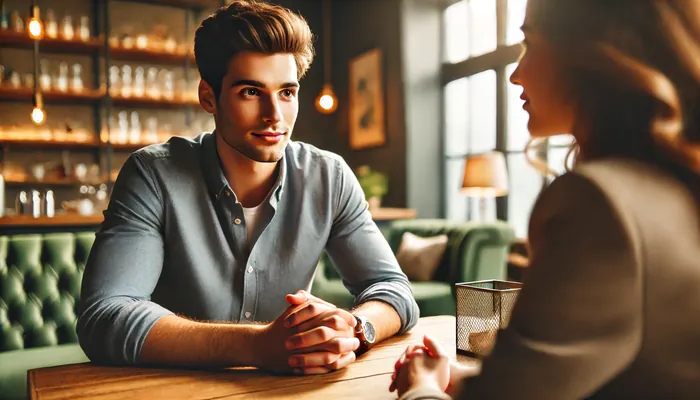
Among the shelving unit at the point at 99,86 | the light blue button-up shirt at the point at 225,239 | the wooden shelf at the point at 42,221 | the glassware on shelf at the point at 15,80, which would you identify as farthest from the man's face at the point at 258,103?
the glassware on shelf at the point at 15,80

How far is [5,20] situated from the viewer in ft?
18.8

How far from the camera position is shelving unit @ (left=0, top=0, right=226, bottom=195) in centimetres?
588

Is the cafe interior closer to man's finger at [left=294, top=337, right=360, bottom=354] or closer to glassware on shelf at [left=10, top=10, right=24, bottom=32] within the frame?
glassware on shelf at [left=10, top=10, right=24, bottom=32]

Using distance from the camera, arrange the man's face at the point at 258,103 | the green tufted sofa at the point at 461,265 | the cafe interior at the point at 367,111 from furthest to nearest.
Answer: the cafe interior at the point at 367,111 → the green tufted sofa at the point at 461,265 → the man's face at the point at 258,103

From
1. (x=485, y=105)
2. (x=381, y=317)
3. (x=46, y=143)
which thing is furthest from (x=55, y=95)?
(x=381, y=317)

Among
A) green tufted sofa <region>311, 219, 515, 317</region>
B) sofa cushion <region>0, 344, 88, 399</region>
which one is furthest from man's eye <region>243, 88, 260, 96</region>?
green tufted sofa <region>311, 219, 515, 317</region>

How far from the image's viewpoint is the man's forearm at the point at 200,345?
1004mm

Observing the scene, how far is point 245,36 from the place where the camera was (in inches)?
57.4

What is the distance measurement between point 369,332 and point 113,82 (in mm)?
5794

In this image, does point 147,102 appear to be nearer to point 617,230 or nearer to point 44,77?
point 44,77

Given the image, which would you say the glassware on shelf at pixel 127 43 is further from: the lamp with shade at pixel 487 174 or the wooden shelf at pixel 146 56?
the lamp with shade at pixel 487 174

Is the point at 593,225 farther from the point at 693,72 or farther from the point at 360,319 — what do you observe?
the point at 360,319

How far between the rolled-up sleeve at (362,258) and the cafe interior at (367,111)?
2.54 meters

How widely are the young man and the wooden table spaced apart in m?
0.14
